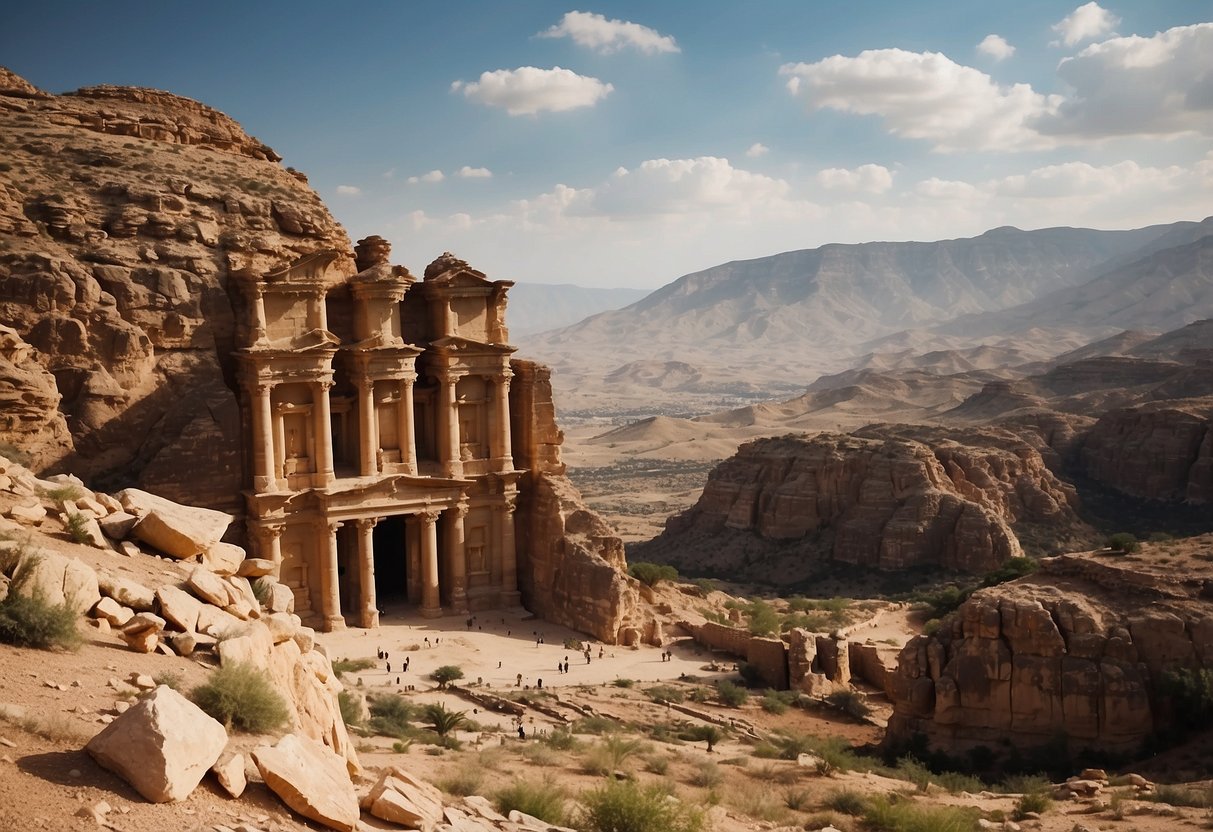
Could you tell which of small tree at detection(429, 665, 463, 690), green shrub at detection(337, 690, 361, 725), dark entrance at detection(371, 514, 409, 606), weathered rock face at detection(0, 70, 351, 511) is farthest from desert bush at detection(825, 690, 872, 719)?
weathered rock face at detection(0, 70, 351, 511)

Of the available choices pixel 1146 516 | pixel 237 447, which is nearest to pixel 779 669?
pixel 237 447

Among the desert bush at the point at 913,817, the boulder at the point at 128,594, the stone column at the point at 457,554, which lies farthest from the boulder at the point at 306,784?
the stone column at the point at 457,554

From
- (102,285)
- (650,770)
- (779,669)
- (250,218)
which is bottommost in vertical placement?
(779,669)

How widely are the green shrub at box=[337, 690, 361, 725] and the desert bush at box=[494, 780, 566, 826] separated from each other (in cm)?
510

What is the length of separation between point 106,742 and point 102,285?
25.7 metres

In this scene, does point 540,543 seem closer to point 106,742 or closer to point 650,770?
point 650,770

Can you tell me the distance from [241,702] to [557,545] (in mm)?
26988

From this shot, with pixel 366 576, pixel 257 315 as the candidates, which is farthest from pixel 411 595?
pixel 257 315

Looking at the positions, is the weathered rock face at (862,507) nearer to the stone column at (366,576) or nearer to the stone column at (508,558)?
the stone column at (508,558)

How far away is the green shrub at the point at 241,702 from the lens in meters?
10.4

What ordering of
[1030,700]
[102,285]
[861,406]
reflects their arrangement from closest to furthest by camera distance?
1. [1030,700]
2. [102,285]
3. [861,406]

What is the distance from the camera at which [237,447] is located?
107 ft

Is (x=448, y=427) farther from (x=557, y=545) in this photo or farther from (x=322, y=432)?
(x=557, y=545)

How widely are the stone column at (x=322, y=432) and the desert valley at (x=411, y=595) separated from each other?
110 millimetres
